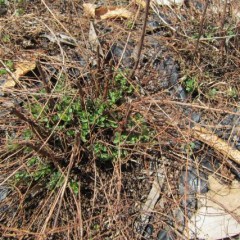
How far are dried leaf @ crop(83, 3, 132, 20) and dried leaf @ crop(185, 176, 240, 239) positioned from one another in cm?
168

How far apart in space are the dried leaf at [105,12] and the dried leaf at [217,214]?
168cm

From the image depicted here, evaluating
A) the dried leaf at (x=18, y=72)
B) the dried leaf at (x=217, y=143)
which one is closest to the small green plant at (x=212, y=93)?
the dried leaf at (x=217, y=143)

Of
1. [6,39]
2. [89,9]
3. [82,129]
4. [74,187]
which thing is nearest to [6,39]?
[6,39]

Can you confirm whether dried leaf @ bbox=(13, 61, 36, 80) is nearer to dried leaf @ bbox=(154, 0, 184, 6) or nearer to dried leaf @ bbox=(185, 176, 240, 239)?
dried leaf @ bbox=(154, 0, 184, 6)

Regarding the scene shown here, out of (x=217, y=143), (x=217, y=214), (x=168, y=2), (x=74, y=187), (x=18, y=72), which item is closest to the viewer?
(x=74, y=187)

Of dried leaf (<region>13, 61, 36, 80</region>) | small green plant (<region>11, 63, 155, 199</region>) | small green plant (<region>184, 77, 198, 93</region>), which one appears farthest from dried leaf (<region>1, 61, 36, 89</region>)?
small green plant (<region>184, 77, 198, 93</region>)

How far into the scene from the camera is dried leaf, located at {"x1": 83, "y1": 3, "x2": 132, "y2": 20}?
10.1 feet

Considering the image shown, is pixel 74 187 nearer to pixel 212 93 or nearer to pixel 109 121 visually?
pixel 109 121

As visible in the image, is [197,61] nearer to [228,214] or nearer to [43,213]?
[228,214]

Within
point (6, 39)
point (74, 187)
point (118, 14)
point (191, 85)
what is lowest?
point (74, 187)

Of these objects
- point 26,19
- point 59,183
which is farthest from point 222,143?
point 26,19

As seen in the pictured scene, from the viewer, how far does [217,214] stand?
217cm

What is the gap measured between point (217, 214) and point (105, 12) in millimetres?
2012

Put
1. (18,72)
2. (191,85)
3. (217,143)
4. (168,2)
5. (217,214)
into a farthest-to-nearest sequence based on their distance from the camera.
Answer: (168,2), (191,85), (18,72), (217,143), (217,214)
